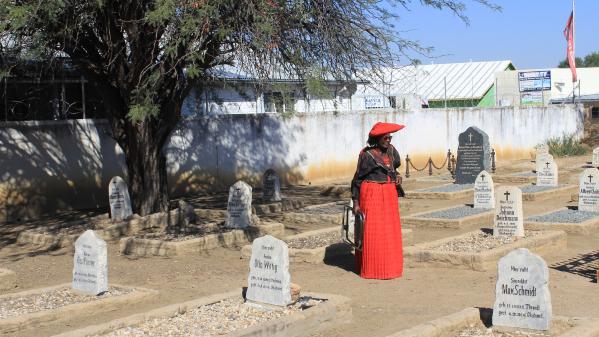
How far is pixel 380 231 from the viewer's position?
986 cm

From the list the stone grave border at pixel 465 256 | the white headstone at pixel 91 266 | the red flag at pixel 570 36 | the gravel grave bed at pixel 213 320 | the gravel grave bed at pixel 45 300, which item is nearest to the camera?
the gravel grave bed at pixel 213 320

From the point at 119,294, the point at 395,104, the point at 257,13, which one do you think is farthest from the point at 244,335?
the point at 395,104

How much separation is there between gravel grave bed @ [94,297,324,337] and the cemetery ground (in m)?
0.47

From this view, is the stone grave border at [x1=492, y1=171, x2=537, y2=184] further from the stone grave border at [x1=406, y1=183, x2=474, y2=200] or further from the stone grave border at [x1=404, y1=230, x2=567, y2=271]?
the stone grave border at [x1=404, y1=230, x2=567, y2=271]

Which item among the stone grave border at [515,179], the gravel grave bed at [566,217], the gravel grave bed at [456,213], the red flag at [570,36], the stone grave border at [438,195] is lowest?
the gravel grave bed at [566,217]

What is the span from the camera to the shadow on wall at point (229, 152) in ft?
68.2

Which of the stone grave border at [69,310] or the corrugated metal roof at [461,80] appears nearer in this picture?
the stone grave border at [69,310]

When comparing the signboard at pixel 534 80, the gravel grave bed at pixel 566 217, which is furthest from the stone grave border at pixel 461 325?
the signboard at pixel 534 80

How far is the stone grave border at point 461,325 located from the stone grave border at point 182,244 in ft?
18.5

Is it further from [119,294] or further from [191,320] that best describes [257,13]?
[191,320]

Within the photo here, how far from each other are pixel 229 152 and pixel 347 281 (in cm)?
1260

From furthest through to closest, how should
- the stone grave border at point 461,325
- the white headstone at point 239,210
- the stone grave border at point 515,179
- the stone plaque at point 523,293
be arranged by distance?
the stone grave border at point 515,179, the white headstone at point 239,210, the stone plaque at point 523,293, the stone grave border at point 461,325

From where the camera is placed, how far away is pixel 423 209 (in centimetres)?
1741

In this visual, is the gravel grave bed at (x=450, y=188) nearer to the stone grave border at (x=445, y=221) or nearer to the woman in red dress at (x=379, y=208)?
the stone grave border at (x=445, y=221)
